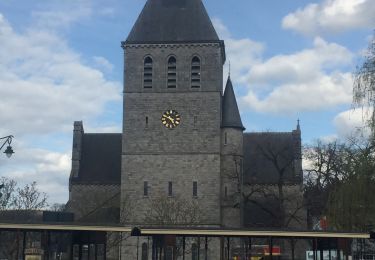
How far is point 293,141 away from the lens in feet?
210

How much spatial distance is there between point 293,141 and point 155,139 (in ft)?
49.0

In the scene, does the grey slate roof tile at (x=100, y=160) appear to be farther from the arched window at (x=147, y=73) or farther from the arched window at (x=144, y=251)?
the arched window at (x=147, y=73)

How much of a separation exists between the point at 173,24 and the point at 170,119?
827cm

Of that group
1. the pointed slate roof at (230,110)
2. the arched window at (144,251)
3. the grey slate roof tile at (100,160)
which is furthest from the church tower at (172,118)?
the grey slate roof tile at (100,160)

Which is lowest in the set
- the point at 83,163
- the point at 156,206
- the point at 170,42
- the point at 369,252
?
the point at 369,252

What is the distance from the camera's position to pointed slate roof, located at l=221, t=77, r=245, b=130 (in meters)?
57.3

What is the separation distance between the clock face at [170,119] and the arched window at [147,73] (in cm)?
292

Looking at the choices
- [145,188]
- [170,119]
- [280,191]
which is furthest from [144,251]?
[280,191]

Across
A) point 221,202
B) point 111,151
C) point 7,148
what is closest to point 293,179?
point 221,202

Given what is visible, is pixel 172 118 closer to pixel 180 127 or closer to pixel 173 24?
pixel 180 127

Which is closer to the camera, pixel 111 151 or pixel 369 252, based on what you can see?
pixel 369 252

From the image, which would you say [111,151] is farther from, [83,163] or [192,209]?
[192,209]

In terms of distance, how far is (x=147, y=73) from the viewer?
5747 cm

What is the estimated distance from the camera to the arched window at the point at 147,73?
188ft
